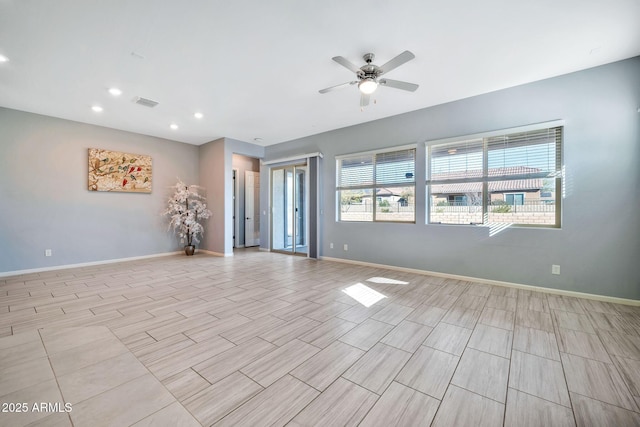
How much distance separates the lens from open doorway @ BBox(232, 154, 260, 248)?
26.3ft

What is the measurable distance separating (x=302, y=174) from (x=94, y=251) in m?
5.11

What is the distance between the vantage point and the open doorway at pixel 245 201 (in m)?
8.02

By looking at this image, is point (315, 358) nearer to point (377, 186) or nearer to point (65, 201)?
point (377, 186)

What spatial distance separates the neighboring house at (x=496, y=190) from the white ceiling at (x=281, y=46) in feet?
4.21

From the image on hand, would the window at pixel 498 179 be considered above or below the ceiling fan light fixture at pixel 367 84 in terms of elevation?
below

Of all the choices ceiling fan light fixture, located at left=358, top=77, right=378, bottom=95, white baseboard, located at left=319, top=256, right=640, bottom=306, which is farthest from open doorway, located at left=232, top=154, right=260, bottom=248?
ceiling fan light fixture, located at left=358, top=77, right=378, bottom=95

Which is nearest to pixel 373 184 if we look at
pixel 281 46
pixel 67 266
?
pixel 281 46

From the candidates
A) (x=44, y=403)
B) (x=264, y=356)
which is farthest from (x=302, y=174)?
(x=44, y=403)

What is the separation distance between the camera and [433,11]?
7.75 ft

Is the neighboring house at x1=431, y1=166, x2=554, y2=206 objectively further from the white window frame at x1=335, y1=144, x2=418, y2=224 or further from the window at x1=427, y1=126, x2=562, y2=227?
the white window frame at x1=335, y1=144, x2=418, y2=224

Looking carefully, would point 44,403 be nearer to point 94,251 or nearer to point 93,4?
point 93,4

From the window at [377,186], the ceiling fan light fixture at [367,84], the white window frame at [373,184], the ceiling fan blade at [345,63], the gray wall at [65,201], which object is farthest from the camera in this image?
the window at [377,186]

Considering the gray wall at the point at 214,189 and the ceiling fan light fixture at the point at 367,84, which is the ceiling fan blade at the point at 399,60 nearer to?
the ceiling fan light fixture at the point at 367,84

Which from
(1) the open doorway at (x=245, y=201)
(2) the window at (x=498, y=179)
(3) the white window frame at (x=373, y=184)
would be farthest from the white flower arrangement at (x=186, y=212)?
(2) the window at (x=498, y=179)
